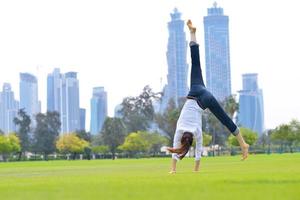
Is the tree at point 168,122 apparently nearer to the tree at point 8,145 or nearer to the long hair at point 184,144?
the tree at point 8,145

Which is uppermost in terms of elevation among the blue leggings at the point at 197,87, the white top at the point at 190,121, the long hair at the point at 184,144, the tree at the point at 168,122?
the tree at the point at 168,122

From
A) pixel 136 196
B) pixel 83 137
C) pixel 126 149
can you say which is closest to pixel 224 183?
pixel 136 196

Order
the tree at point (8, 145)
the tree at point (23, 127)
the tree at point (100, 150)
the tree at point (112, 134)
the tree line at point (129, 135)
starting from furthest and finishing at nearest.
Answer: the tree at point (23, 127)
the tree at point (112, 134)
the tree at point (100, 150)
the tree line at point (129, 135)
the tree at point (8, 145)

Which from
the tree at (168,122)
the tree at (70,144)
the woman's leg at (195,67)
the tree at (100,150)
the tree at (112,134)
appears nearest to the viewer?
the woman's leg at (195,67)

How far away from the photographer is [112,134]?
132250 millimetres

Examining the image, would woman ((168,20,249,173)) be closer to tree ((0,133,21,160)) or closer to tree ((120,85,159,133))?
tree ((0,133,21,160))

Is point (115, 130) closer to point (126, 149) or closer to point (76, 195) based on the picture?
point (126, 149)

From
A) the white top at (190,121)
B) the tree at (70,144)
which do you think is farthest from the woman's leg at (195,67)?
the tree at (70,144)

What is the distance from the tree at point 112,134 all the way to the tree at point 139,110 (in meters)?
8.69

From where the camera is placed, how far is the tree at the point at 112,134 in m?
132

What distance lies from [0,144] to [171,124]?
36.3 m

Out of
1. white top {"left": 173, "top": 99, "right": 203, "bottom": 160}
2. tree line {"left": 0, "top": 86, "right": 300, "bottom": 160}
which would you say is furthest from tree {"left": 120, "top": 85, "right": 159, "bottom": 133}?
white top {"left": 173, "top": 99, "right": 203, "bottom": 160}

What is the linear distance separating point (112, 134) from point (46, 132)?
14.5m

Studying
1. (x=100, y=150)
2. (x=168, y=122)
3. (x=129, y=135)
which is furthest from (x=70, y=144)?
(x=168, y=122)
